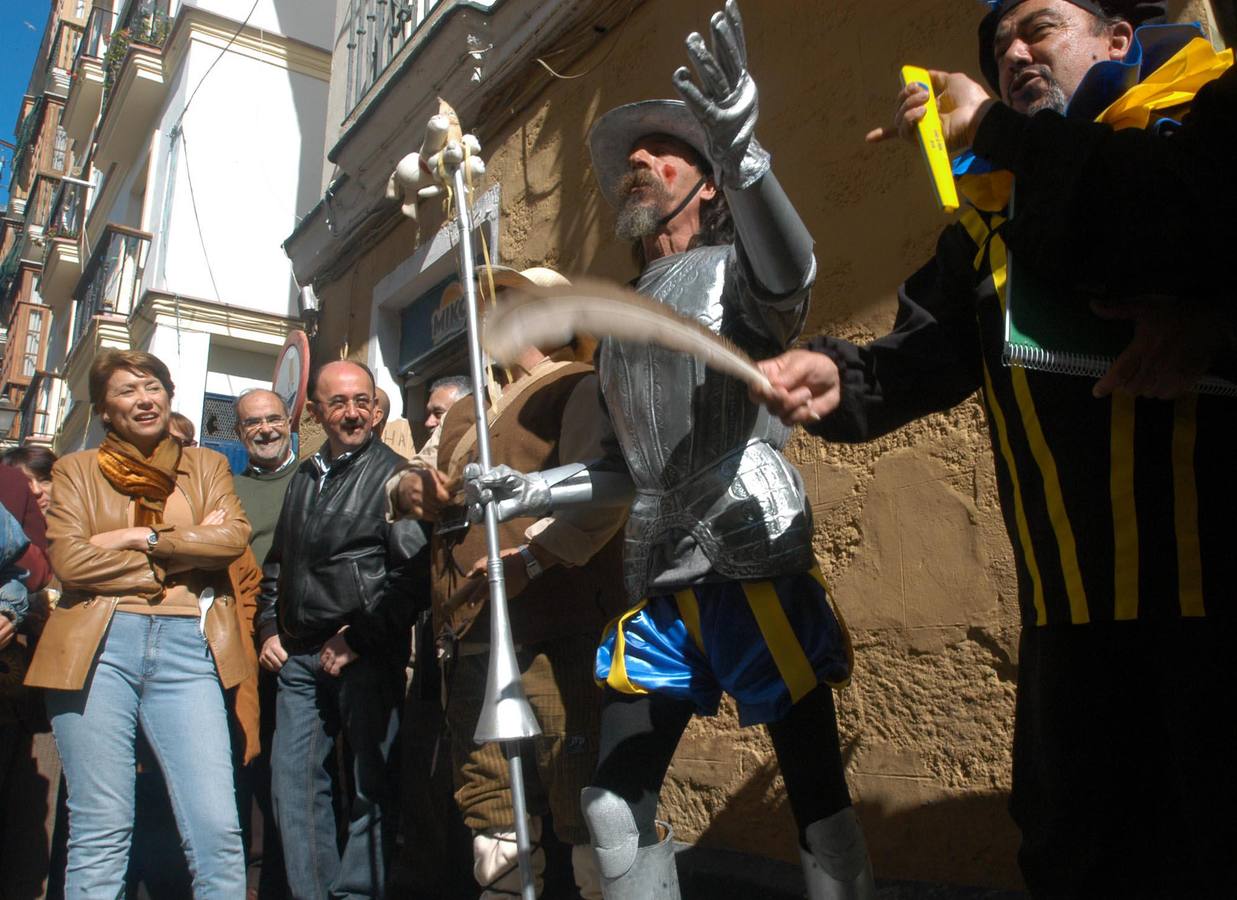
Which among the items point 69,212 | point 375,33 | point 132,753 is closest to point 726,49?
point 132,753

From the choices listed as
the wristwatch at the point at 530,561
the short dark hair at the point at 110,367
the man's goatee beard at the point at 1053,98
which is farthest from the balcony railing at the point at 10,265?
the man's goatee beard at the point at 1053,98

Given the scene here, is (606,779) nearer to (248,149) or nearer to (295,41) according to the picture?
(248,149)

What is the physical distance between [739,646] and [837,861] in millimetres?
434

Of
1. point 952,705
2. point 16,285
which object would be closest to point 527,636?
point 952,705

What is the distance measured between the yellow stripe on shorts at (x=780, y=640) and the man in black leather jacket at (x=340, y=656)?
70.0 inches

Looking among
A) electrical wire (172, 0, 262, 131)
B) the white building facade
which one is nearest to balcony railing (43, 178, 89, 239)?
the white building facade

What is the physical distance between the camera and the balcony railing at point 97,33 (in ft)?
66.5

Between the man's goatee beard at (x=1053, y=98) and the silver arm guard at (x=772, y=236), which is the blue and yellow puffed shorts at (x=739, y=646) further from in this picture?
the man's goatee beard at (x=1053, y=98)

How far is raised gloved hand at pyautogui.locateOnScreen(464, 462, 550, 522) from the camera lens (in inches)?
94.9

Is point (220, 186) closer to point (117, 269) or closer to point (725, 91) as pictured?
point (117, 269)

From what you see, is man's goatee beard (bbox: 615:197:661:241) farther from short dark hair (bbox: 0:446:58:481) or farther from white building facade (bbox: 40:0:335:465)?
white building facade (bbox: 40:0:335:465)

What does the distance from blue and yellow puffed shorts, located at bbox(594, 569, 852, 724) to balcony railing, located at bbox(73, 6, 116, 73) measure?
21611 millimetres

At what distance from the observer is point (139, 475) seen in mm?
3549

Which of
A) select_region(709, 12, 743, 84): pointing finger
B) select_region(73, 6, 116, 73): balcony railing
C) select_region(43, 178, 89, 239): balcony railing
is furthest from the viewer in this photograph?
select_region(43, 178, 89, 239): balcony railing
